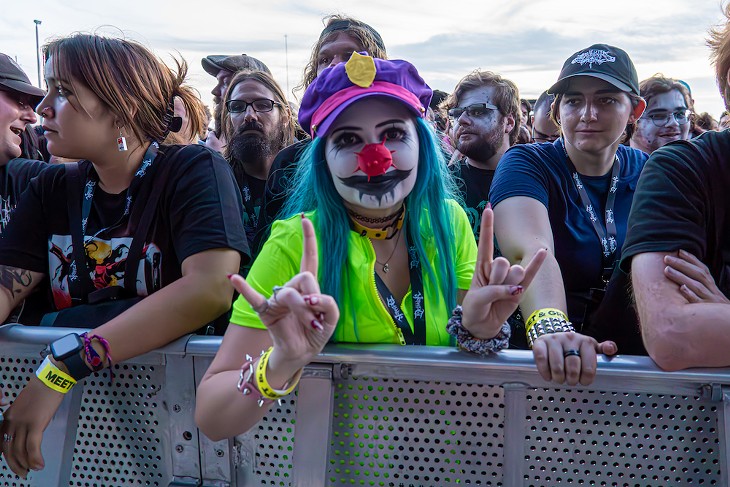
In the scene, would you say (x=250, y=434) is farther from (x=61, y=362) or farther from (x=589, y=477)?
(x=589, y=477)

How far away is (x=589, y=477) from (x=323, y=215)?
0.99m

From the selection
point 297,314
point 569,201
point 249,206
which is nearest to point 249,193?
point 249,206

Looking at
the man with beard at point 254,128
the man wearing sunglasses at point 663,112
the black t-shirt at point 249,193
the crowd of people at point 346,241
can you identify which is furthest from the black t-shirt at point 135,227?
the man wearing sunglasses at point 663,112

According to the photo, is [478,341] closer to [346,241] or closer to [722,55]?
[346,241]

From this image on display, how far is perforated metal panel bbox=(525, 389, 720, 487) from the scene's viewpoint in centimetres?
141

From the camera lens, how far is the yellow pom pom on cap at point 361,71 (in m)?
1.80

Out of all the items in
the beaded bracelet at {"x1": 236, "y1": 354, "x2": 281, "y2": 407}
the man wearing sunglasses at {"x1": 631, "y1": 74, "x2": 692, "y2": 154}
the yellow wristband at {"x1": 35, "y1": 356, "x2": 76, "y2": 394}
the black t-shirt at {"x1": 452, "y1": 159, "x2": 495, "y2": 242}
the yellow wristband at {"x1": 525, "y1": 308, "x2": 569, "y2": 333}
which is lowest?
the yellow wristband at {"x1": 35, "y1": 356, "x2": 76, "y2": 394}

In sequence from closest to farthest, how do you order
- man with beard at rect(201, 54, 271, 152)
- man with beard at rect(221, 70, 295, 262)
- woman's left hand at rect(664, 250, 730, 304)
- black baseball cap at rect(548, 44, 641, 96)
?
woman's left hand at rect(664, 250, 730, 304) < black baseball cap at rect(548, 44, 641, 96) < man with beard at rect(221, 70, 295, 262) < man with beard at rect(201, 54, 271, 152)

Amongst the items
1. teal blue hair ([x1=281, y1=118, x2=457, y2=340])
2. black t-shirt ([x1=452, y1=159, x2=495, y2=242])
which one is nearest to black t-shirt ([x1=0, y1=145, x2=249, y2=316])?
teal blue hair ([x1=281, y1=118, x2=457, y2=340])

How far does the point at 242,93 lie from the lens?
398cm

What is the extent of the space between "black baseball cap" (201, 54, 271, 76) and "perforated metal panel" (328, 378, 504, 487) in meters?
3.69

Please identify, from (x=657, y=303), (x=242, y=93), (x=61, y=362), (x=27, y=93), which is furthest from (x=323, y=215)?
(x=242, y=93)

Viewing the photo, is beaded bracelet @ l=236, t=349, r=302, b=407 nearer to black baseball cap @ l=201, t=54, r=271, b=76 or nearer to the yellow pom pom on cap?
the yellow pom pom on cap

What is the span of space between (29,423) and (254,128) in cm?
253
